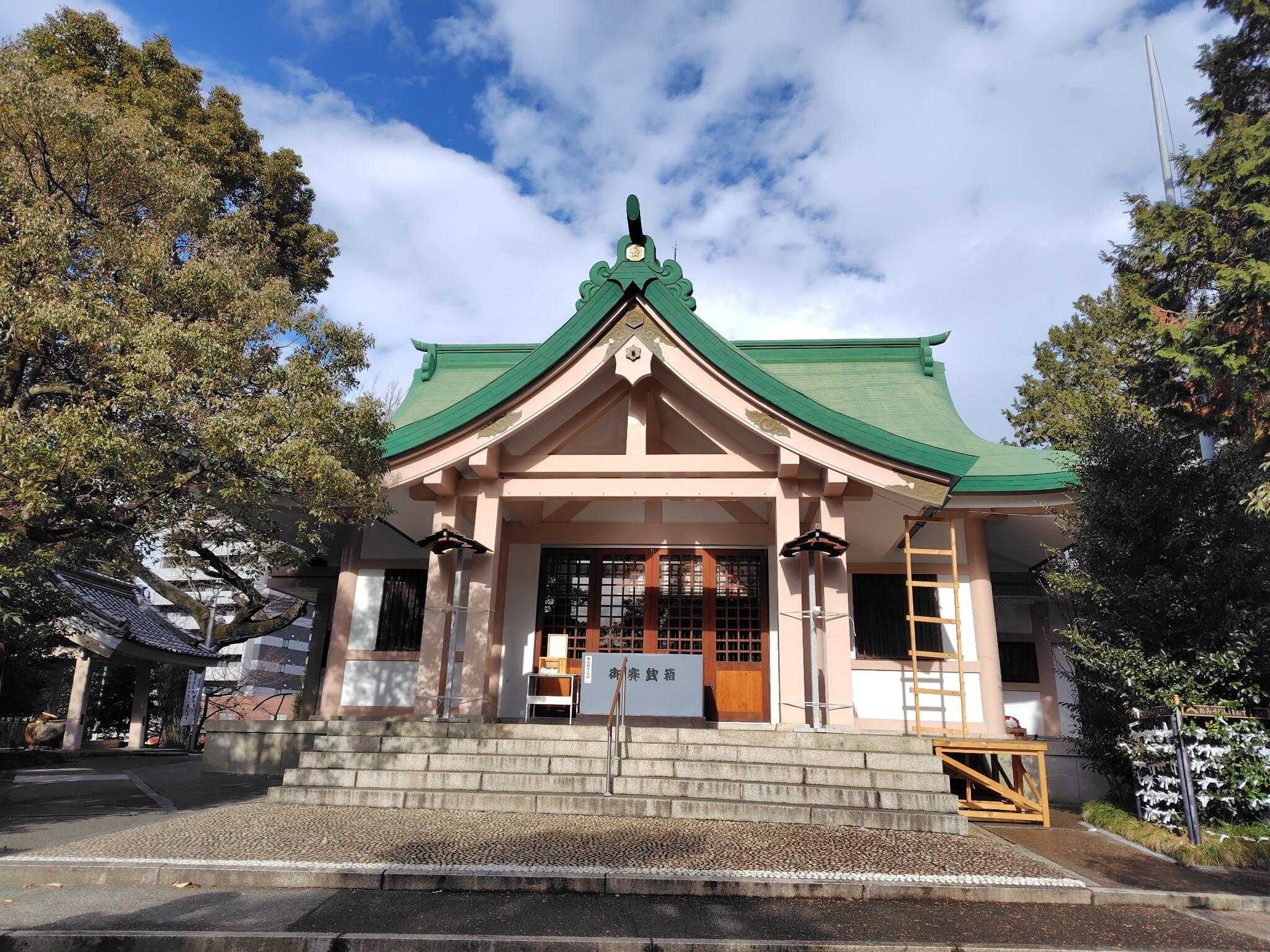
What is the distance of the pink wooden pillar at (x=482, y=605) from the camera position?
32.5 feet

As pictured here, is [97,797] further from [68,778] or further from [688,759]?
[688,759]

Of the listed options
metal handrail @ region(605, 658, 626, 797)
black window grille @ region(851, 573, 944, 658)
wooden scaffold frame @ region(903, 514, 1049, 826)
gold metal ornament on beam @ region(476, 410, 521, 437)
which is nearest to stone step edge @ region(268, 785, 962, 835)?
metal handrail @ region(605, 658, 626, 797)

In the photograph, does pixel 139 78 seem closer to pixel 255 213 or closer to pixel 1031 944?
pixel 255 213

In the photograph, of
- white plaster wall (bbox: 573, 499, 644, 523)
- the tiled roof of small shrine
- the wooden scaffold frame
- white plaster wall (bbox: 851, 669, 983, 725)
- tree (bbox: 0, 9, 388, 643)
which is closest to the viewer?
tree (bbox: 0, 9, 388, 643)

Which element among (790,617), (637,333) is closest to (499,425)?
(637,333)

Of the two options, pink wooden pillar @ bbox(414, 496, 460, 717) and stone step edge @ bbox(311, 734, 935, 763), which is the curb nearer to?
stone step edge @ bbox(311, 734, 935, 763)

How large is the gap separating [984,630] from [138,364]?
10058mm

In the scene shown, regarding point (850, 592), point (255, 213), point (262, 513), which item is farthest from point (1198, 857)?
point (255, 213)

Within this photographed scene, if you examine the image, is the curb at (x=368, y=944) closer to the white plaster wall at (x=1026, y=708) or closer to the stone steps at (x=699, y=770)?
the stone steps at (x=699, y=770)

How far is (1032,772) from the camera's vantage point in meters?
A: 10.2

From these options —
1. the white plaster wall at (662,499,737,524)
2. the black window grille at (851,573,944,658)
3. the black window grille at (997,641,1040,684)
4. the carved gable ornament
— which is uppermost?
the carved gable ornament

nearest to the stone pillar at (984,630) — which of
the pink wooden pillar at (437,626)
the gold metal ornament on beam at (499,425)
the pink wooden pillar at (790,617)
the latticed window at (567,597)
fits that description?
the pink wooden pillar at (790,617)

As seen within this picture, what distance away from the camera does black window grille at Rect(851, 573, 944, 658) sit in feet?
35.9

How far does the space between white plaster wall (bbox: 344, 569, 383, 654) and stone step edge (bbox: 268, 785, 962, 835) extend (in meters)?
3.76
